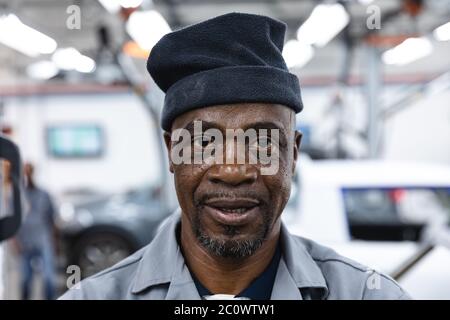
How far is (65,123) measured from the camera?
13.3m

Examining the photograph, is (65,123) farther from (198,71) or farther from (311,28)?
(198,71)

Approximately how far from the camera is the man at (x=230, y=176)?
1.18m

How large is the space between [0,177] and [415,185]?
2183 mm

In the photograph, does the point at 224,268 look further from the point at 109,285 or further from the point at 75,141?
the point at 75,141

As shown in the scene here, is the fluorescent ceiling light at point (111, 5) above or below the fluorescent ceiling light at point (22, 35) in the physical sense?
below

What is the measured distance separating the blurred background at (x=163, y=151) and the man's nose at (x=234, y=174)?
0.91 feet

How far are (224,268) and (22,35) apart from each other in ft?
14.0

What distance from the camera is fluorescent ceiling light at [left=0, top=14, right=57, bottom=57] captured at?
473 centimetres

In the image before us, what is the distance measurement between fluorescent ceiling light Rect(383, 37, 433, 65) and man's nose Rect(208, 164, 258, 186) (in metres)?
5.54

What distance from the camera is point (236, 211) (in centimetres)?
118

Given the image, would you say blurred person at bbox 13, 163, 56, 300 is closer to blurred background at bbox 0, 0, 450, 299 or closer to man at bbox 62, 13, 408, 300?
blurred background at bbox 0, 0, 450, 299

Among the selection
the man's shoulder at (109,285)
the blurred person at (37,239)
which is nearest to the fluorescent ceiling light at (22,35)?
the blurred person at (37,239)

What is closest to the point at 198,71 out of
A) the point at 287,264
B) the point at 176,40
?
the point at 176,40

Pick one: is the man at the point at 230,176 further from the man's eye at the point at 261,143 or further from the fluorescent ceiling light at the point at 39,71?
the fluorescent ceiling light at the point at 39,71
